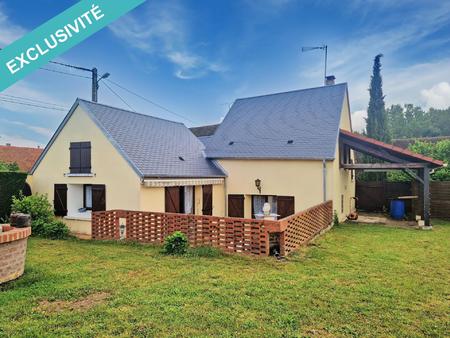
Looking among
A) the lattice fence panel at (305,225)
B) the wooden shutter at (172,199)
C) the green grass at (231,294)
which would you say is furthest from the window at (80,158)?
the lattice fence panel at (305,225)

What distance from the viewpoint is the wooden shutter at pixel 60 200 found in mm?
20406

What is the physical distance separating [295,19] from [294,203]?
12944 mm

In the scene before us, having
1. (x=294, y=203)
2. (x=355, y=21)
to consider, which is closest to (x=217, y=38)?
(x=355, y=21)

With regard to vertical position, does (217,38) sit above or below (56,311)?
above

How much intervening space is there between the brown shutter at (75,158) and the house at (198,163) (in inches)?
2.6

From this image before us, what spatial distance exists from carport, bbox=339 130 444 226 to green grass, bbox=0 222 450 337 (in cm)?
747

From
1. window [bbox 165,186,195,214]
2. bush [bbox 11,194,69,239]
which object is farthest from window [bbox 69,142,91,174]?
window [bbox 165,186,195,214]

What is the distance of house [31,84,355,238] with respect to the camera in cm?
1852

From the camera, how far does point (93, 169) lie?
19.1 m

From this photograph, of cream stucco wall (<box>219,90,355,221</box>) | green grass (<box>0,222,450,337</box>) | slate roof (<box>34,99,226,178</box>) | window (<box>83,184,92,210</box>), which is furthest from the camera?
cream stucco wall (<box>219,90,355,221</box>)

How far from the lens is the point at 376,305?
732cm

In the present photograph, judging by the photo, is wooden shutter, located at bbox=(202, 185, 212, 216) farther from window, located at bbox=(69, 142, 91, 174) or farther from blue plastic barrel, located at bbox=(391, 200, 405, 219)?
blue plastic barrel, located at bbox=(391, 200, 405, 219)

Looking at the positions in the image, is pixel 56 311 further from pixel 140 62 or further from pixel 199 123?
pixel 199 123

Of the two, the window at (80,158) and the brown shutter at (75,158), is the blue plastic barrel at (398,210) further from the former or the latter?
the brown shutter at (75,158)
